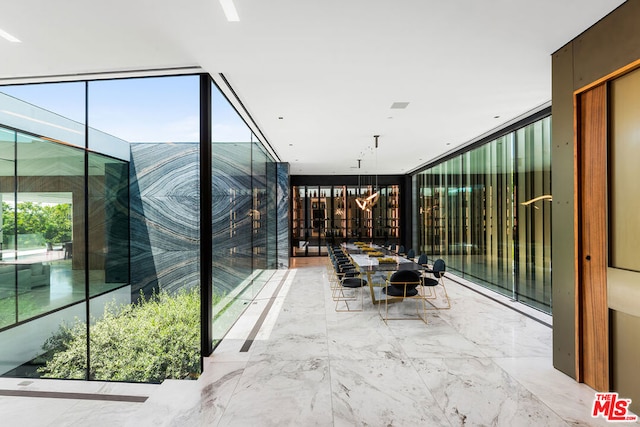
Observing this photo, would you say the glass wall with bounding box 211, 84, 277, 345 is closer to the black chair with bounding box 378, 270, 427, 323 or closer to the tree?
the tree

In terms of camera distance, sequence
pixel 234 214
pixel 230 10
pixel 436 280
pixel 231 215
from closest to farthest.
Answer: pixel 230 10, pixel 231 215, pixel 234 214, pixel 436 280

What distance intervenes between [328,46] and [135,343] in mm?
4691

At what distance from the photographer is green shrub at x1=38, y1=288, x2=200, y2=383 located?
3.81 m

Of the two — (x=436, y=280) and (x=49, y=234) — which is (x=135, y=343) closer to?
(x=49, y=234)

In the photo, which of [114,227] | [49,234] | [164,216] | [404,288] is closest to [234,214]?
[164,216]

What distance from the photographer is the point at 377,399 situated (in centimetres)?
251

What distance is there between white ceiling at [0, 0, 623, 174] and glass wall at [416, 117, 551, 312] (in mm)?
1134

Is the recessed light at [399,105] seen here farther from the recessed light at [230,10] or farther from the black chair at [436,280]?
the black chair at [436,280]

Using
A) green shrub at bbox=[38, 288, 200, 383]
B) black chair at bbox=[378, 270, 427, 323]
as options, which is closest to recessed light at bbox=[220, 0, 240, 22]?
green shrub at bbox=[38, 288, 200, 383]

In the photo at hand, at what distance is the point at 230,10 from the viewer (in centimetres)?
235

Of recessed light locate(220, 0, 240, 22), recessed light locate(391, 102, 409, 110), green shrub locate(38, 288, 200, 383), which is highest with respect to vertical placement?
recessed light locate(391, 102, 409, 110)

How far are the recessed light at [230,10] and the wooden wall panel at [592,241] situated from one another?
3293 mm

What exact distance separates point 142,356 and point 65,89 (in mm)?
3760

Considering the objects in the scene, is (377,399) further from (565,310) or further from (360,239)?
(360,239)
